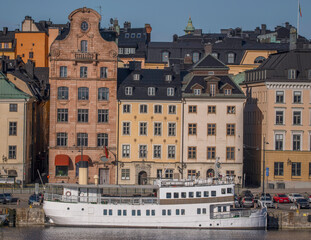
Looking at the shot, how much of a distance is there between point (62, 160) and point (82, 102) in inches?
305

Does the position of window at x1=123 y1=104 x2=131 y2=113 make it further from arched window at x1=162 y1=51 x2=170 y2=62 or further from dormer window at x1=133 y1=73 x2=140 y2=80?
arched window at x1=162 y1=51 x2=170 y2=62

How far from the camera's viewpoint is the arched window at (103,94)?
12581 centimetres

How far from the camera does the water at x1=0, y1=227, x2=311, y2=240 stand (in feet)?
326

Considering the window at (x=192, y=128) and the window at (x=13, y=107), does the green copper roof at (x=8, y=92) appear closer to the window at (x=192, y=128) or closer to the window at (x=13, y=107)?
the window at (x=13, y=107)

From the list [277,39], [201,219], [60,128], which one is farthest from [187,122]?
[277,39]

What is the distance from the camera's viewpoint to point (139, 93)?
126 metres

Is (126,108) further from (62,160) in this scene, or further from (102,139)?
(62,160)

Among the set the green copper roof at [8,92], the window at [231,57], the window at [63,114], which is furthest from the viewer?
the window at [231,57]

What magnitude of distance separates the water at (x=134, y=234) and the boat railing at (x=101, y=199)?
3.14 metres

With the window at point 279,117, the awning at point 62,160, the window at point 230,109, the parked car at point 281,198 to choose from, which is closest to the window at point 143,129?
the awning at point 62,160

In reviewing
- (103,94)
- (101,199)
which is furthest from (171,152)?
(101,199)

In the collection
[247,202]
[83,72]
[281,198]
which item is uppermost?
[83,72]

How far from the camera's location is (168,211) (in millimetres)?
104625

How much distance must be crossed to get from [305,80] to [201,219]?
31.9 meters
